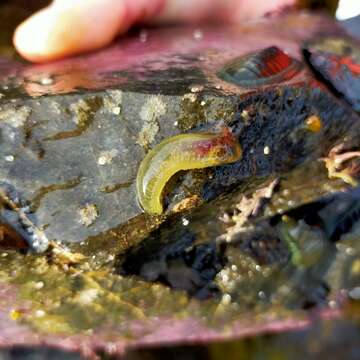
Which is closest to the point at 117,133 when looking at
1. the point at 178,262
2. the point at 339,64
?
the point at 178,262

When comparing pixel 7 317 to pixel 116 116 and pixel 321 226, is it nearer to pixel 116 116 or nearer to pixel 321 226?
pixel 116 116

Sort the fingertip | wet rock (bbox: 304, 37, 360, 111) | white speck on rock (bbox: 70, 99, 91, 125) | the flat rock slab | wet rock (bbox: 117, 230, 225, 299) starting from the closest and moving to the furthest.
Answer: wet rock (bbox: 117, 230, 225, 299) < the flat rock slab < white speck on rock (bbox: 70, 99, 91, 125) < wet rock (bbox: 304, 37, 360, 111) < the fingertip

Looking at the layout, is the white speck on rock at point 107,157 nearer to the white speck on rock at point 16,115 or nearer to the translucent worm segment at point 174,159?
the translucent worm segment at point 174,159

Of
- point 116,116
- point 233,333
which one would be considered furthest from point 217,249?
point 116,116

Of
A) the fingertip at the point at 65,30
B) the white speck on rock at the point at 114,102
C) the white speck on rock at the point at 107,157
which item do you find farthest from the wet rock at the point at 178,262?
the fingertip at the point at 65,30

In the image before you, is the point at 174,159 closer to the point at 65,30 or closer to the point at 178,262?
the point at 178,262

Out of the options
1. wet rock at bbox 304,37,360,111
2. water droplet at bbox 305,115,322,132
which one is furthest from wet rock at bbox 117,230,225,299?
wet rock at bbox 304,37,360,111

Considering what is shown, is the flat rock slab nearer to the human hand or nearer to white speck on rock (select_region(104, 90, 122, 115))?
white speck on rock (select_region(104, 90, 122, 115))
